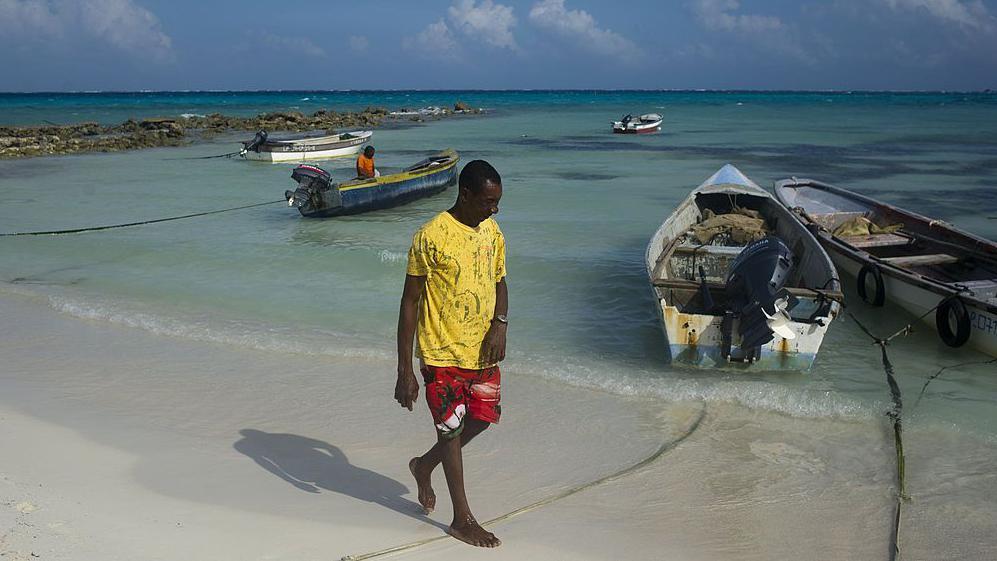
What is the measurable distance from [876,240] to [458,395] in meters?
8.45

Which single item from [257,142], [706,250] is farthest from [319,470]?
[257,142]

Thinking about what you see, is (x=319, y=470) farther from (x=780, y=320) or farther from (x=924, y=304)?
(x=924, y=304)

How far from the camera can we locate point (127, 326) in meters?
8.66

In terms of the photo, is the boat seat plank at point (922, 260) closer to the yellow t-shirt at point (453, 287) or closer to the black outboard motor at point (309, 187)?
the yellow t-shirt at point (453, 287)

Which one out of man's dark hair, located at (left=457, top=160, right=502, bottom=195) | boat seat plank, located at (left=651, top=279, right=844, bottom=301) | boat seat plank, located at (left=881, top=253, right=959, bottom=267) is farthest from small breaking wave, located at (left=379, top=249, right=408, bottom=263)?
man's dark hair, located at (left=457, top=160, right=502, bottom=195)

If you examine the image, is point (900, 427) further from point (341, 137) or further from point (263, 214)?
point (341, 137)

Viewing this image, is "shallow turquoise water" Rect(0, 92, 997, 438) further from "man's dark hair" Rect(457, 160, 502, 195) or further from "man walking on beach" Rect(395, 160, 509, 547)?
"man's dark hair" Rect(457, 160, 502, 195)

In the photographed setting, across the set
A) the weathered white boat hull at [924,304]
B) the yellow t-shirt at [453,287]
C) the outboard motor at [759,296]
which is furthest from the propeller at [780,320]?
the yellow t-shirt at [453,287]

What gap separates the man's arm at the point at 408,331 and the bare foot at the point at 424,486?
65 centimetres

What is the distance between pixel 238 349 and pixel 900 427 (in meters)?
5.65

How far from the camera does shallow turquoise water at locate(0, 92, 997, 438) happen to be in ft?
24.1

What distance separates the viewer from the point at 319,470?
16.8ft

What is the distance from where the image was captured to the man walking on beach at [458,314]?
142 inches

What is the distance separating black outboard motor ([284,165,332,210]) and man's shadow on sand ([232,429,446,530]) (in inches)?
395
